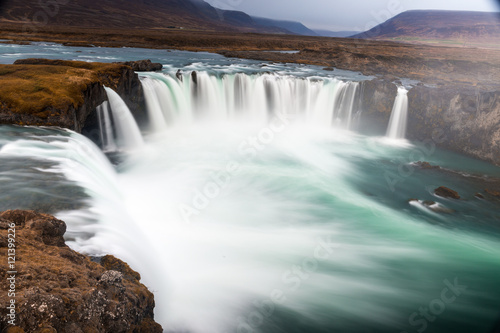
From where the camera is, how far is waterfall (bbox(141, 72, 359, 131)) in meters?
22.2

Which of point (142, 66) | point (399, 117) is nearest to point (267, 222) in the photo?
point (399, 117)

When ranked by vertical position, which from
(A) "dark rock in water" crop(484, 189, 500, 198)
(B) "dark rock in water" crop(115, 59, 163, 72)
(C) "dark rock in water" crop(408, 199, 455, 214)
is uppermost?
(B) "dark rock in water" crop(115, 59, 163, 72)

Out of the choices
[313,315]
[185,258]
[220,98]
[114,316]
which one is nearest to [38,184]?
[185,258]

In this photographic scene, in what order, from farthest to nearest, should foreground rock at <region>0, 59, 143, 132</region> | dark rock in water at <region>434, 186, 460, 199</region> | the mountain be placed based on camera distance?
the mountain < dark rock in water at <region>434, 186, 460, 199</region> < foreground rock at <region>0, 59, 143, 132</region>

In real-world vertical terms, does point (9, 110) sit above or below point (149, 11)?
below

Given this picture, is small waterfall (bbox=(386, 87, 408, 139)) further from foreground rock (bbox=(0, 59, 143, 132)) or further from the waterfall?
foreground rock (bbox=(0, 59, 143, 132))

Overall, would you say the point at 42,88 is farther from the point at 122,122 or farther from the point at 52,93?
the point at 122,122

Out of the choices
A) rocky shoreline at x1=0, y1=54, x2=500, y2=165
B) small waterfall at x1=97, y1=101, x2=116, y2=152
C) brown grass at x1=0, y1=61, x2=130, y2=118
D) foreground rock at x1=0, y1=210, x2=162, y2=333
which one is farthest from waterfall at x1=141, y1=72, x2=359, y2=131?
foreground rock at x1=0, y1=210, x2=162, y2=333

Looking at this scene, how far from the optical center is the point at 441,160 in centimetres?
1955

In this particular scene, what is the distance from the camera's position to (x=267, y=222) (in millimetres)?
11375

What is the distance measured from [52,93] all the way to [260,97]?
51.5ft

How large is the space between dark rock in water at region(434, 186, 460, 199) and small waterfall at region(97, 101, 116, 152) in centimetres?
1588

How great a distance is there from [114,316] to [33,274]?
1.07 m

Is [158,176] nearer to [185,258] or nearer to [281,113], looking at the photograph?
[185,258]
